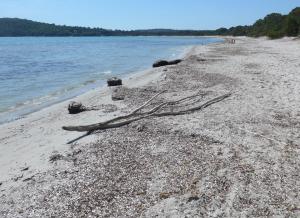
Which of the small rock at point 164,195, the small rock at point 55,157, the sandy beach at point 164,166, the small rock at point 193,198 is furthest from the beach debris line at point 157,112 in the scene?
the small rock at point 193,198

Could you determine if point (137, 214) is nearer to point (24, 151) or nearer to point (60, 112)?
point (24, 151)

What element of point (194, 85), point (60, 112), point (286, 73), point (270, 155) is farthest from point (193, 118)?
point (286, 73)

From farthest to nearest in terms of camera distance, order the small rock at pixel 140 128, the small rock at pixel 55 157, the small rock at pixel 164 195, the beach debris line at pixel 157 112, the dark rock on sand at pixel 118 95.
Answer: the dark rock on sand at pixel 118 95 → the beach debris line at pixel 157 112 → the small rock at pixel 140 128 → the small rock at pixel 55 157 → the small rock at pixel 164 195

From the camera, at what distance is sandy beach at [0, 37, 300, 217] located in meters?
6.57

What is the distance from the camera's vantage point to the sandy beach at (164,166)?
6566mm

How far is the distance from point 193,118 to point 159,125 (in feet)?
3.75

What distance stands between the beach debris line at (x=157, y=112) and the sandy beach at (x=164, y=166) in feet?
0.84

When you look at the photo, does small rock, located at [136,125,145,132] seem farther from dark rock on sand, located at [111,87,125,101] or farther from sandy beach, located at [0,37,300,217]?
dark rock on sand, located at [111,87,125,101]

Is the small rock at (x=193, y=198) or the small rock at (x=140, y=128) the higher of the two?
the small rock at (x=193, y=198)

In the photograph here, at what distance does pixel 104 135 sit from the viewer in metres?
10.6

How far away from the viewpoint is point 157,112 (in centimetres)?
1283

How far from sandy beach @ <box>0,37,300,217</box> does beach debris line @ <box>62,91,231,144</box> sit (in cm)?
26

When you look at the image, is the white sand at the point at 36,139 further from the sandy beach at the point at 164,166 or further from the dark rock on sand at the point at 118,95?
the dark rock on sand at the point at 118,95

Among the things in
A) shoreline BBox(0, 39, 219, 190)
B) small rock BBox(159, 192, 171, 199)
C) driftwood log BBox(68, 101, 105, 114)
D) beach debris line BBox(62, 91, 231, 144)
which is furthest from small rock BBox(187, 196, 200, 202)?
driftwood log BBox(68, 101, 105, 114)
